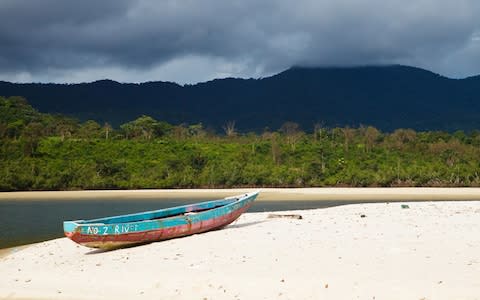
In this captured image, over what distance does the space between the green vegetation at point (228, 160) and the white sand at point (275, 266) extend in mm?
47415

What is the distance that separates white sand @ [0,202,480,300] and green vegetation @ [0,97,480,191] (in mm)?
47415

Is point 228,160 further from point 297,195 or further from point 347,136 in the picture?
point 347,136

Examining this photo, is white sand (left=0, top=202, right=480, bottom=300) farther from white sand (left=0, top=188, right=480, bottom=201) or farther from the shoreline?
white sand (left=0, top=188, right=480, bottom=201)

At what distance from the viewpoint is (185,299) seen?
33.8 ft

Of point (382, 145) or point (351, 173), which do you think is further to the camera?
point (382, 145)

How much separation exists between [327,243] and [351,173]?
54689 mm

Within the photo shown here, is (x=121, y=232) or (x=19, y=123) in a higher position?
(x=19, y=123)

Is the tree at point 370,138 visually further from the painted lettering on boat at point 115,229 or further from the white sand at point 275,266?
the painted lettering on boat at point 115,229

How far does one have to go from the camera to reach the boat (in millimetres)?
14789

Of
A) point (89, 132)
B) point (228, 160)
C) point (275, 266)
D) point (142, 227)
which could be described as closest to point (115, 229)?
point (142, 227)

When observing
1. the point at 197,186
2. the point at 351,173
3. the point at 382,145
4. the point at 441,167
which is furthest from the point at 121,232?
the point at 382,145

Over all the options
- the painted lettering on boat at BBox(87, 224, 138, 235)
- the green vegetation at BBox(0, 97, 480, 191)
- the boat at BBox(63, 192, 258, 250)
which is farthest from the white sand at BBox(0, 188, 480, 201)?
the painted lettering on boat at BBox(87, 224, 138, 235)

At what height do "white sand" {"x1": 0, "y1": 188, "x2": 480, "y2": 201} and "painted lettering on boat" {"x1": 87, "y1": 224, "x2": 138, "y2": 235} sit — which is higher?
"painted lettering on boat" {"x1": 87, "y1": 224, "x2": 138, "y2": 235}

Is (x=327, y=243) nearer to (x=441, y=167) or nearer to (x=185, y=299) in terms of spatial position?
(x=185, y=299)
